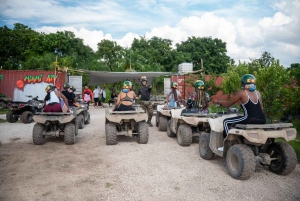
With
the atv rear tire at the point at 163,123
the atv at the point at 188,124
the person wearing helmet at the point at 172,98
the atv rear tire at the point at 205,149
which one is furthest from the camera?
the atv rear tire at the point at 163,123

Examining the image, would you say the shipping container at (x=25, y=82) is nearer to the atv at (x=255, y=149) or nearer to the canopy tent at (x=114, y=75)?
the canopy tent at (x=114, y=75)

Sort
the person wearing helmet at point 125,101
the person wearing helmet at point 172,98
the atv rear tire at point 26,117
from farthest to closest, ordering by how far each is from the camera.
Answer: the atv rear tire at point 26,117, the person wearing helmet at point 172,98, the person wearing helmet at point 125,101

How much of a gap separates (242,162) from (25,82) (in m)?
18.1

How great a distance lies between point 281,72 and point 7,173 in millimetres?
7953

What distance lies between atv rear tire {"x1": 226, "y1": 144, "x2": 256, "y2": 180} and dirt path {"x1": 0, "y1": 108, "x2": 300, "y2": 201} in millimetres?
128

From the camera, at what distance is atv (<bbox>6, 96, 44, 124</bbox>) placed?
10.8 meters

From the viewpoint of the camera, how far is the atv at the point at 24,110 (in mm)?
10785

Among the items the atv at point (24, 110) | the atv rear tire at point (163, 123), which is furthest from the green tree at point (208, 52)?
the atv rear tire at point (163, 123)

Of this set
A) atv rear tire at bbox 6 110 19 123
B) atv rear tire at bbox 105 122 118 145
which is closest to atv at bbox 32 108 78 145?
atv rear tire at bbox 105 122 118 145

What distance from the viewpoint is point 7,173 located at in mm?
4543

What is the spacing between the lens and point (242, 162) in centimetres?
407

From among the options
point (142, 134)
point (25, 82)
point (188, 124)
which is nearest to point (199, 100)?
point (188, 124)

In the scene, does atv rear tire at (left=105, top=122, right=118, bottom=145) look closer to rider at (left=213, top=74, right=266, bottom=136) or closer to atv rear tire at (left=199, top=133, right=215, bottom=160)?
atv rear tire at (left=199, top=133, right=215, bottom=160)

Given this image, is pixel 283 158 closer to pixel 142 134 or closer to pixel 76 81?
pixel 142 134
